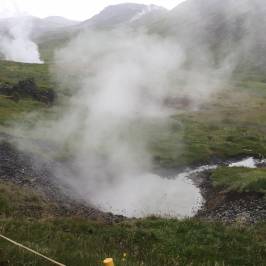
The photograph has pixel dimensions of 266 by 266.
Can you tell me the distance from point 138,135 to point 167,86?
5772 centimetres

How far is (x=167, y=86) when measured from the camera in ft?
401

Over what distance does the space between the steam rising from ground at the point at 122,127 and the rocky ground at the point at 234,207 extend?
1709mm

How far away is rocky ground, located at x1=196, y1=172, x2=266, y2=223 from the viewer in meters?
32.9

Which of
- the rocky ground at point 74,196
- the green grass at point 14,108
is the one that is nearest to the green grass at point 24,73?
the green grass at point 14,108

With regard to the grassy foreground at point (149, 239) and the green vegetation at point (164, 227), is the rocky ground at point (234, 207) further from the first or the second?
the grassy foreground at point (149, 239)

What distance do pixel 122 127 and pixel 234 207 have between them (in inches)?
1364

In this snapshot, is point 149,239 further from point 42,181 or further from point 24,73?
point 24,73

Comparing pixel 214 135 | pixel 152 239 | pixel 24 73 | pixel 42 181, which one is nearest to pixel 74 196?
pixel 42 181

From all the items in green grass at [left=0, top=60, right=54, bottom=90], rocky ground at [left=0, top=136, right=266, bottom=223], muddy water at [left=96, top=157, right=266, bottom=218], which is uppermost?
rocky ground at [left=0, top=136, right=266, bottom=223]

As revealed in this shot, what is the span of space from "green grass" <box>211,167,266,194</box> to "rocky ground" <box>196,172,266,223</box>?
0.87 meters

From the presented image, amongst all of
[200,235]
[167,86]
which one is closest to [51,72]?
[167,86]

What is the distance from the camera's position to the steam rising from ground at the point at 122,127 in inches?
1607

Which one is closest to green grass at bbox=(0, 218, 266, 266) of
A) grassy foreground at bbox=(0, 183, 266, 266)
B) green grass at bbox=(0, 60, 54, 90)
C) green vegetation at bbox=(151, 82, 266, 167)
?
grassy foreground at bbox=(0, 183, 266, 266)

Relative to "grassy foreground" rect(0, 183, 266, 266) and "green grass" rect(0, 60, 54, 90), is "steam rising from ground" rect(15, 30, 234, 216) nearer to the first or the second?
"green grass" rect(0, 60, 54, 90)
